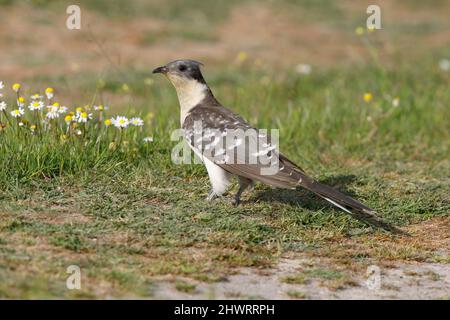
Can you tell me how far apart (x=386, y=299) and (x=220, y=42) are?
10499mm

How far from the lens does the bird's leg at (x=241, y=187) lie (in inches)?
259

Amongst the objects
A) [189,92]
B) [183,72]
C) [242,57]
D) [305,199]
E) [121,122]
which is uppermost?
[242,57]

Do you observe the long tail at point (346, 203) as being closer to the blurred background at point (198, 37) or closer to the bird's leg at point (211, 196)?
the bird's leg at point (211, 196)

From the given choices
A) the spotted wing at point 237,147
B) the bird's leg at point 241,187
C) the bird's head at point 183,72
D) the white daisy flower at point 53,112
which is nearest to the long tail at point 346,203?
the spotted wing at point 237,147

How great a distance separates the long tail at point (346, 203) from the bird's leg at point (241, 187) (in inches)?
22.2

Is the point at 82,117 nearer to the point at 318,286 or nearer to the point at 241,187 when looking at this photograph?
the point at 241,187

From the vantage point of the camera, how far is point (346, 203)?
6.04 metres

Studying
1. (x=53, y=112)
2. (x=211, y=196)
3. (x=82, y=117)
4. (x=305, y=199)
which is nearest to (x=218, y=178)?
(x=211, y=196)

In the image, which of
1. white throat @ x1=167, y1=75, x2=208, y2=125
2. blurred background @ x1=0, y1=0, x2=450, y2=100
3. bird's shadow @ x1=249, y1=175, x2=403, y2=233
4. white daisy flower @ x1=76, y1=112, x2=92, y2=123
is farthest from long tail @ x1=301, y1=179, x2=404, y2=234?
blurred background @ x1=0, y1=0, x2=450, y2=100

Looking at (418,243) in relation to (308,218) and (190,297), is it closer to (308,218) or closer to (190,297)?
(308,218)

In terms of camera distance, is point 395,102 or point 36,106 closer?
point 36,106

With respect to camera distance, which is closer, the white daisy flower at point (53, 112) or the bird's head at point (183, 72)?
the white daisy flower at point (53, 112)

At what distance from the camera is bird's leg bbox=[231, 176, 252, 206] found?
6574 millimetres

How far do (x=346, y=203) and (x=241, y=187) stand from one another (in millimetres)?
987
